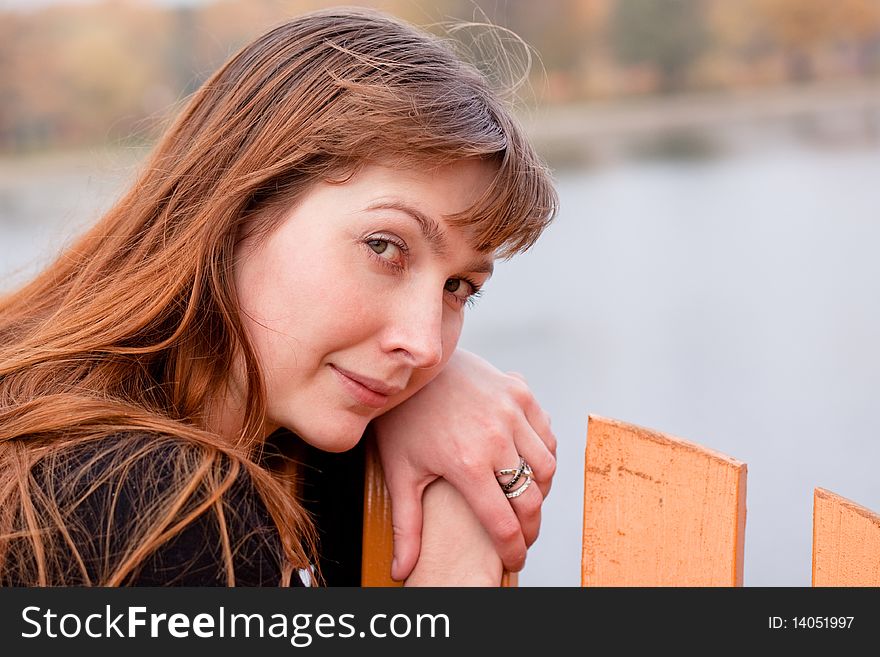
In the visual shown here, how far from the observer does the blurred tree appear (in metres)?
3.66

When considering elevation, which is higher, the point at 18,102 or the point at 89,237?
the point at 18,102

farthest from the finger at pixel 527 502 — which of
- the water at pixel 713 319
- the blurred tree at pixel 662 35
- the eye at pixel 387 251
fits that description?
the blurred tree at pixel 662 35

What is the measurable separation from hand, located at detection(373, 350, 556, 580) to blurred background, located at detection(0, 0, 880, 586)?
63.5 inches

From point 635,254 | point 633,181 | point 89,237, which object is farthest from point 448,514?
point 633,181

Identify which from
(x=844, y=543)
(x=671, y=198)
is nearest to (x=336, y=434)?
(x=844, y=543)

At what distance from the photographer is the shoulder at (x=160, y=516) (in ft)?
3.06

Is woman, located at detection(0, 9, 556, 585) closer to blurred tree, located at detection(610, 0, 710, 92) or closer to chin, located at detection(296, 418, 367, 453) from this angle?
chin, located at detection(296, 418, 367, 453)

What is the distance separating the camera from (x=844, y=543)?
3.05 feet

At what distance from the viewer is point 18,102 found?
392 centimetres

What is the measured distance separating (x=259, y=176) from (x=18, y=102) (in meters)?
3.19

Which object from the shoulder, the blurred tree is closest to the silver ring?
the shoulder
